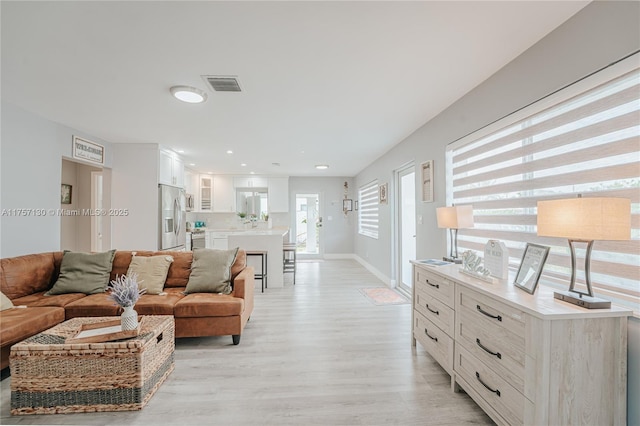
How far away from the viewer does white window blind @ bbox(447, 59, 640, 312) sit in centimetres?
146

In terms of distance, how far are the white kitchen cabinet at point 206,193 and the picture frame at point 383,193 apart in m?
4.71

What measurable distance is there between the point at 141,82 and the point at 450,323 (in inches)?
132

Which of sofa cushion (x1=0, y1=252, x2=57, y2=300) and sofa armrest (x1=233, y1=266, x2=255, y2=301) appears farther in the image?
sofa armrest (x1=233, y1=266, x2=255, y2=301)

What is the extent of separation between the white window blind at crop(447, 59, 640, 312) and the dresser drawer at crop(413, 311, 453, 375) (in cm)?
84

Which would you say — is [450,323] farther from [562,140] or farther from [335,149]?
[335,149]

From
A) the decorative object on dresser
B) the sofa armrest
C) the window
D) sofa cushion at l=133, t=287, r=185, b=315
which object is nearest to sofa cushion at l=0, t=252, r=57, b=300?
sofa cushion at l=133, t=287, r=185, b=315

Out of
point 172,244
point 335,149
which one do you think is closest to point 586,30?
point 335,149

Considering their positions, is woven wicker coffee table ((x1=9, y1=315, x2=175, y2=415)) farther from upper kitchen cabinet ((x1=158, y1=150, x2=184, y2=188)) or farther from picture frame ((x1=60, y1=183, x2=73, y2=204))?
picture frame ((x1=60, y1=183, x2=73, y2=204))

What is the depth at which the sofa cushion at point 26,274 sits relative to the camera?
2814mm

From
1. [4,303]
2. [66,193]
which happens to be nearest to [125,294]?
[4,303]

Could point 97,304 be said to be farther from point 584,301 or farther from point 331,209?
point 331,209

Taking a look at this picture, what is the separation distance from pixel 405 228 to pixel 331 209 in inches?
149

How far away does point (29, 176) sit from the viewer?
330 centimetres

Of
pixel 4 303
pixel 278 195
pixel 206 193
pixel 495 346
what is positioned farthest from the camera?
pixel 278 195
